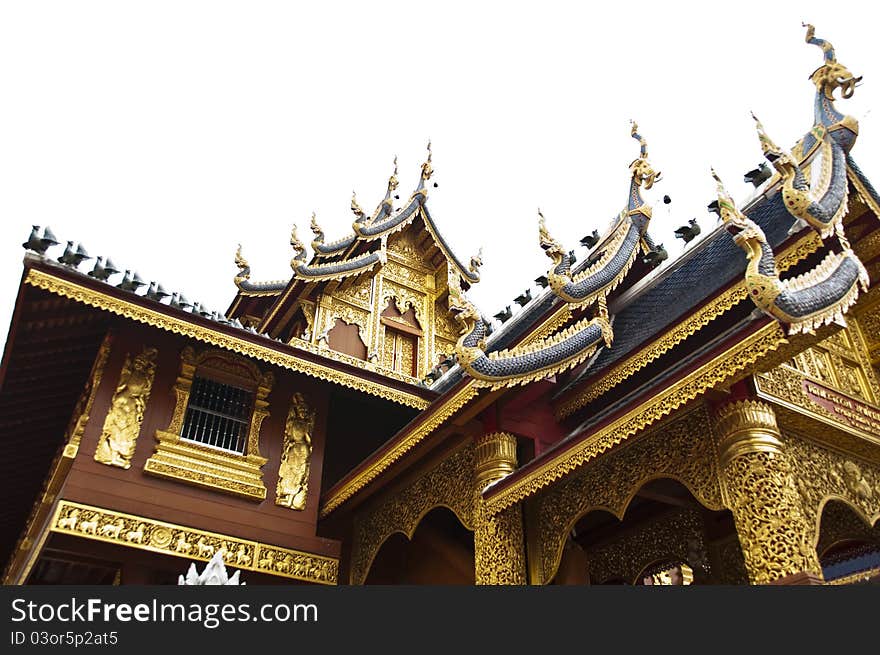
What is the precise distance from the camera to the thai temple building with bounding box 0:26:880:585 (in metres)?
4.89

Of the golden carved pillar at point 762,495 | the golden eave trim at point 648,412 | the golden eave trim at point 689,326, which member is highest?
the golden eave trim at point 689,326

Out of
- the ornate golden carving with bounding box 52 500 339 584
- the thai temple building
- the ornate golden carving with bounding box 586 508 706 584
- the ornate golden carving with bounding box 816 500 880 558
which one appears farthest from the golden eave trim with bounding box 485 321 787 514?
the ornate golden carving with bounding box 52 500 339 584

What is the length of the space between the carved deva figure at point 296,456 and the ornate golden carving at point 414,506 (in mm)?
824

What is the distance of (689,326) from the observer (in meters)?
5.62

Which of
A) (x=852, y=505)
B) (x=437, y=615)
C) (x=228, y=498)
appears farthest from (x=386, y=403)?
(x=437, y=615)

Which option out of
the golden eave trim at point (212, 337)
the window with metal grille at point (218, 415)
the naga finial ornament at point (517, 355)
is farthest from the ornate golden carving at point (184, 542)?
the naga finial ornament at point (517, 355)

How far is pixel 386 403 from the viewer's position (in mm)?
10203

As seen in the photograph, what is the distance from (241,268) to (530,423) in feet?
30.6

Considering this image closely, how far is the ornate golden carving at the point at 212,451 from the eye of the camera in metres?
8.30

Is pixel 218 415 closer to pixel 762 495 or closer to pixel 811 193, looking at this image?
pixel 762 495

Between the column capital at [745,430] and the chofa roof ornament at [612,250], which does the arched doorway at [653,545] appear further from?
the chofa roof ornament at [612,250]

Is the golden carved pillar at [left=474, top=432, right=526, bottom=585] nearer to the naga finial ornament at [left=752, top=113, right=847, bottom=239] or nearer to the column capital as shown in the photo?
the column capital

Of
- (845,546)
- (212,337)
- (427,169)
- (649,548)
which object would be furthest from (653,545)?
(427,169)

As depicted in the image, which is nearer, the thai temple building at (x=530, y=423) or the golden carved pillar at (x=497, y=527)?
the thai temple building at (x=530, y=423)
